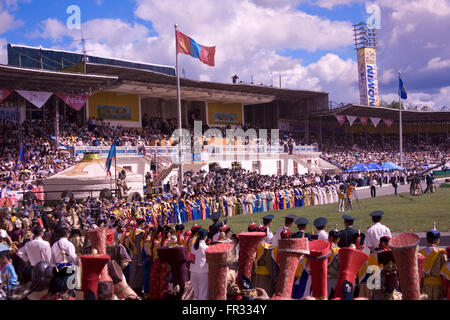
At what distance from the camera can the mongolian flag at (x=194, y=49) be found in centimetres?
2497

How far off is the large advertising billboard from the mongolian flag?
118 feet

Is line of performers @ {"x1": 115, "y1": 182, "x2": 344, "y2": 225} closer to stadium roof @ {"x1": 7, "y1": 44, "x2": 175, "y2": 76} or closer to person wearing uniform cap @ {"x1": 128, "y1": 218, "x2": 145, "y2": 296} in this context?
person wearing uniform cap @ {"x1": 128, "y1": 218, "x2": 145, "y2": 296}

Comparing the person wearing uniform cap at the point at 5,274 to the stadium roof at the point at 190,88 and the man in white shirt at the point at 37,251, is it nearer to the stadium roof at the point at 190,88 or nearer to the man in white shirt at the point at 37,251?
the man in white shirt at the point at 37,251

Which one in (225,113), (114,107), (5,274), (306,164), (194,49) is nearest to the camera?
(5,274)

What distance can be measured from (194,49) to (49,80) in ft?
32.6

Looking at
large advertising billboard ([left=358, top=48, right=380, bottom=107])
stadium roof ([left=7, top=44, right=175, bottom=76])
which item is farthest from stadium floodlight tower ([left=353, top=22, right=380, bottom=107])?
stadium roof ([left=7, top=44, right=175, bottom=76])

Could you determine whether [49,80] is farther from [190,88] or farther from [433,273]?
[433,273]

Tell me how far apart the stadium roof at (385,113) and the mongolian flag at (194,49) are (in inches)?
957

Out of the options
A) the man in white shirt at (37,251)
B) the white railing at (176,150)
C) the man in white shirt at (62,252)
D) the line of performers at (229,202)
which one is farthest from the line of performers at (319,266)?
the white railing at (176,150)

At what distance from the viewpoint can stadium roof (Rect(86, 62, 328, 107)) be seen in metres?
35.4

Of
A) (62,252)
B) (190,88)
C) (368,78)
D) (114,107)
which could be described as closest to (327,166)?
(190,88)

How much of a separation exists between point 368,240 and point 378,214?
21.4 inches

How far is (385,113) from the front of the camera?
53.2 meters
